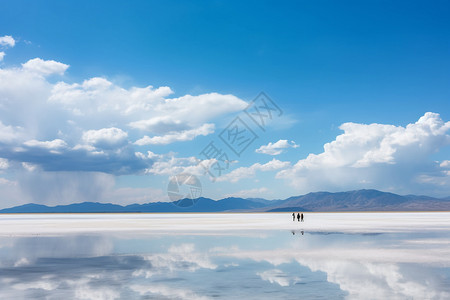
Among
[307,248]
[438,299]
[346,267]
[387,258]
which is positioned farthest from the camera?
[307,248]

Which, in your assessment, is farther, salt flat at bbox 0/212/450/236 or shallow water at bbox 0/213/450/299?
salt flat at bbox 0/212/450/236

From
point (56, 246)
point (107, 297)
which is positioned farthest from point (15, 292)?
point (56, 246)

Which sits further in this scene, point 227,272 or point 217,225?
point 217,225

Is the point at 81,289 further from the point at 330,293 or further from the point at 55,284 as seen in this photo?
the point at 330,293

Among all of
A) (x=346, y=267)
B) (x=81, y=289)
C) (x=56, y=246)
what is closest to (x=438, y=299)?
(x=346, y=267)

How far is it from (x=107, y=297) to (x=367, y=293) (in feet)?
26.3

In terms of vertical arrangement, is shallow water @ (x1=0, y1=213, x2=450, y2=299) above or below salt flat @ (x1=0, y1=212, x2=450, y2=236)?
below

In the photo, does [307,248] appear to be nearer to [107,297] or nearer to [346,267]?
[346,267]

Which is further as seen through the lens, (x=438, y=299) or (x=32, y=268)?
(x=32, y=268)

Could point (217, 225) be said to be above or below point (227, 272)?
above

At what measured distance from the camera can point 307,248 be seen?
25500 millimetres

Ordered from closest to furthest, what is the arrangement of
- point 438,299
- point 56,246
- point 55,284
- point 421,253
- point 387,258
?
1. point 438,299
2. point 55,284
3. point 387,258
4. point 421,253
5. point 56,246

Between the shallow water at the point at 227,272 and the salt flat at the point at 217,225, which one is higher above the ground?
the salt flat at the point at 217,225

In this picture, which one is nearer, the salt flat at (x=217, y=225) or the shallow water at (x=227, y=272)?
the shallow water at (x=227, y=272)
